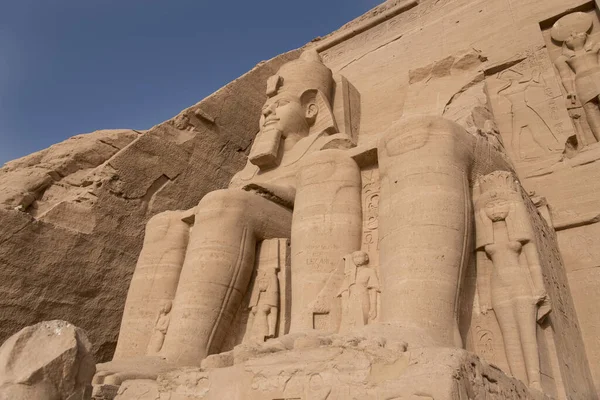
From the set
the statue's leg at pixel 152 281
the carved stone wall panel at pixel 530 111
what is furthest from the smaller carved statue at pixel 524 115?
the statue's leg at pixel 152 281

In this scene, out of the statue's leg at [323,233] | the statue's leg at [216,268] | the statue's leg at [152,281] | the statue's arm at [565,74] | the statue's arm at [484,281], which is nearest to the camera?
the statue's arm at [484,281]

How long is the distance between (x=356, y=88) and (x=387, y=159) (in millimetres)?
3012

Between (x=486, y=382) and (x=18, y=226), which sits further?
(x=18, y=226)

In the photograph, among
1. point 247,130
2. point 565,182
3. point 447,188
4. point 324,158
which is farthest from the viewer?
point 247,130

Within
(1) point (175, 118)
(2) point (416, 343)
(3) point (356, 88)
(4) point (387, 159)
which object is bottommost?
(2) point (416, 343)

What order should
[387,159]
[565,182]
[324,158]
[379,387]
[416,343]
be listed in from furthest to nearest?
[565,182]
[324,158]
[387,159]
[416,343]
[379,387]

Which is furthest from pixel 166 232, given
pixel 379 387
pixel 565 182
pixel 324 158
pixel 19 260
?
pixel 565 182

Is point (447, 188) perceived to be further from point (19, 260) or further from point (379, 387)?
point (19, 260)

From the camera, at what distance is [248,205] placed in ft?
10.9

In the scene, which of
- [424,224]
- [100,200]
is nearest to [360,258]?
[424,224]

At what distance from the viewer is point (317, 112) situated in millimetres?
4770

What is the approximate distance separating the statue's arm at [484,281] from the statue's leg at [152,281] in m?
1.85

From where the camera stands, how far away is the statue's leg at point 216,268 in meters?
2.97

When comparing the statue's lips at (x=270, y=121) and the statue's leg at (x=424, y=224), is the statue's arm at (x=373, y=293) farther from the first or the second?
the statue's lips at (x=270, y=121)
